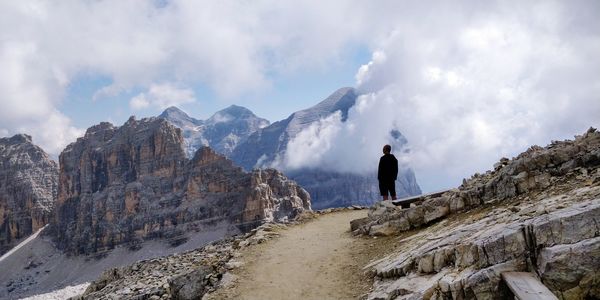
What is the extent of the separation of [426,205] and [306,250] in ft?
17.8

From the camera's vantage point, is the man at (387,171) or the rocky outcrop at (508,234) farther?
the man at (387,171)

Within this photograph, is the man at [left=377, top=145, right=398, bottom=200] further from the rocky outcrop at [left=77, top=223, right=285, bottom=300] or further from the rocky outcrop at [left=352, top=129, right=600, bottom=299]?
the rocky outcrop at [left=77, top=223, right=285, bottom=300]

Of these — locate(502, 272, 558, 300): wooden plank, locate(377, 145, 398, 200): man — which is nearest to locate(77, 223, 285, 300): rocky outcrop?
locate(377, 145, 398, 200): man

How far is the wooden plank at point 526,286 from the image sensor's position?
8890 mm

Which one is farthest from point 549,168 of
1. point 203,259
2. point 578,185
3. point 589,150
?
point 203,259

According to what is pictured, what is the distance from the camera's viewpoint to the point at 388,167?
24.7m

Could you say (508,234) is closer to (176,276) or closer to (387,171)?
(176,276)

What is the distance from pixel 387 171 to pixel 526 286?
15.7m

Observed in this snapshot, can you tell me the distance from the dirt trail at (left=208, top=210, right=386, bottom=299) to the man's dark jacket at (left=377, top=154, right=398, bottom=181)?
417 centimetres

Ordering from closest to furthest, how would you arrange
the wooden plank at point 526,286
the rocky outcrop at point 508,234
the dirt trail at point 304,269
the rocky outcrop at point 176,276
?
the wooden plank at point 526,286
the rocky outcrop at point 508,234
the dirt trail at point 304,269
the rocky outcrop at point 176,276

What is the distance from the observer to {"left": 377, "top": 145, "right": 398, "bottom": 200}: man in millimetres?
24719

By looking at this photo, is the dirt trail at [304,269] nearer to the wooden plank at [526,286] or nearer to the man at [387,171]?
the man at [387,171]

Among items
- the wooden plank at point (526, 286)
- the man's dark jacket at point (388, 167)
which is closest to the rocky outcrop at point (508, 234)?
the wooden plank at point (526, 286)

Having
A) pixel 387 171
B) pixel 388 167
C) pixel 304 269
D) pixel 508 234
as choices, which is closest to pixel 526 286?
pixel 508 234
